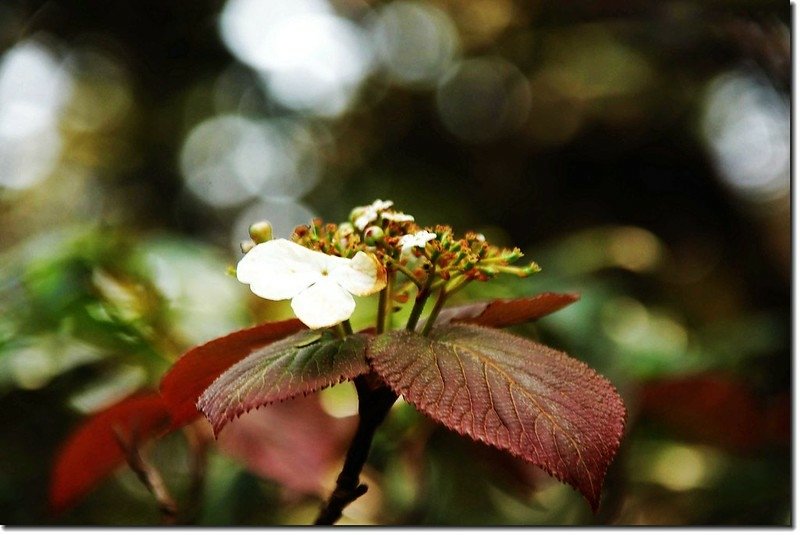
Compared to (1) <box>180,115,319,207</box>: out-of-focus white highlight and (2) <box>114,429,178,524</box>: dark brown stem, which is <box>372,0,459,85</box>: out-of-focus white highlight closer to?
(1) <box>180,115,319,207</box>: out-of-focus white highlight

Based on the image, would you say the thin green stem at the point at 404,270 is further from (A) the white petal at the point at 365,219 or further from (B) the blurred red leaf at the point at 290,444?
(B) the blurred red leaf at the point at 290,444

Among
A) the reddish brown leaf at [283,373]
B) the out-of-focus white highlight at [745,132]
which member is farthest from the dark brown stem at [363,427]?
the out-of-focus white highlight at [745,132]

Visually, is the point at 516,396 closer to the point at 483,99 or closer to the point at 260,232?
the point at 260,232

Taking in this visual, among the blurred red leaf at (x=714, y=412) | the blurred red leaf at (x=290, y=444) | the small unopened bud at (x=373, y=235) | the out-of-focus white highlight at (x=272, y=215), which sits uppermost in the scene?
the small unopened bud at (x=373, y=235)

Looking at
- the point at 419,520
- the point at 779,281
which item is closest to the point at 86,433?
the point at 419,520

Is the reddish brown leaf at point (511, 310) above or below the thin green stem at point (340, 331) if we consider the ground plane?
below

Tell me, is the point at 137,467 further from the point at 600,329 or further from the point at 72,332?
the point at 600,329
